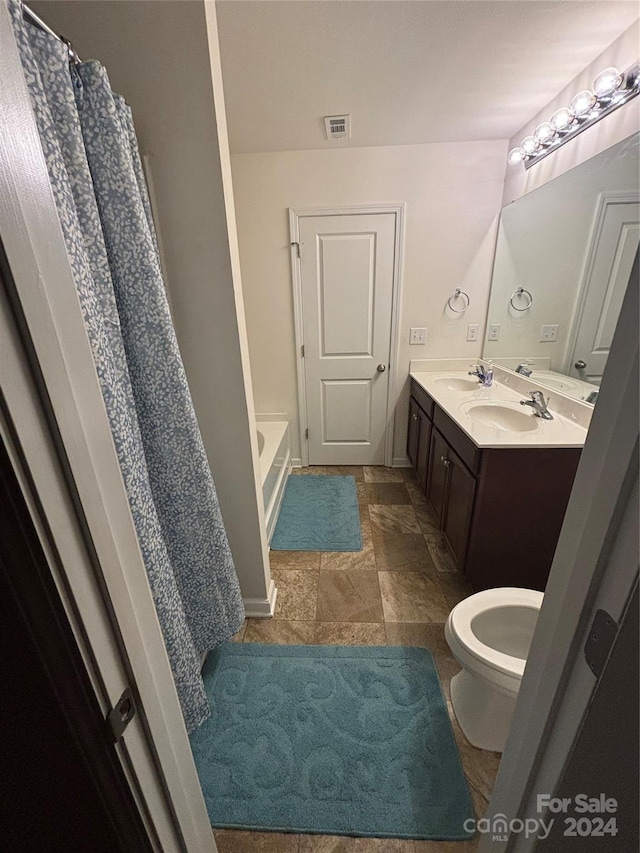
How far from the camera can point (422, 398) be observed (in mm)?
2395

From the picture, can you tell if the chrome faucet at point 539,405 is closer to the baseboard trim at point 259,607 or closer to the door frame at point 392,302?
the door frame at point 392,302

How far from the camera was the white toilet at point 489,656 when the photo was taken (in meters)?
0.98

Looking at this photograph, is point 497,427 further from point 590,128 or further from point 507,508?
point 590,128

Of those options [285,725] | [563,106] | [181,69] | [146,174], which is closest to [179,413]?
[146,174]

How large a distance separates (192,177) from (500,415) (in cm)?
182

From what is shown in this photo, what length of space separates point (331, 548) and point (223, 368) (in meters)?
1.34

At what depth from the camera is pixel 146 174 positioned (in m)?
1.04

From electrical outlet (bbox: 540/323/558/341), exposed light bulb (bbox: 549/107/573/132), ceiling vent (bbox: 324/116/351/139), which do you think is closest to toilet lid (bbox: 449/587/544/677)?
electrical outlet (bbox: 540/323/558/341)

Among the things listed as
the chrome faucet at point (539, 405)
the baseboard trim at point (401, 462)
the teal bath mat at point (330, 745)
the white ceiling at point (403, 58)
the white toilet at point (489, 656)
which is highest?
the white ceiling at point (403, 58)

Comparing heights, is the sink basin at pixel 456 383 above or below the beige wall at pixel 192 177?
below

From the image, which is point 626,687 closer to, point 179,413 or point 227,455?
point 179,413

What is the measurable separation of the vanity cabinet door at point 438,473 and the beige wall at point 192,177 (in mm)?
1090

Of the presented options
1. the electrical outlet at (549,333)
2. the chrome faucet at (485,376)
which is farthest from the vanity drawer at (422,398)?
the electrical outlet at (549,333)

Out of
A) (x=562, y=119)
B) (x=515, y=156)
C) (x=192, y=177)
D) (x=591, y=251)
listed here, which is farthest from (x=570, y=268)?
(x=192, y=177)
